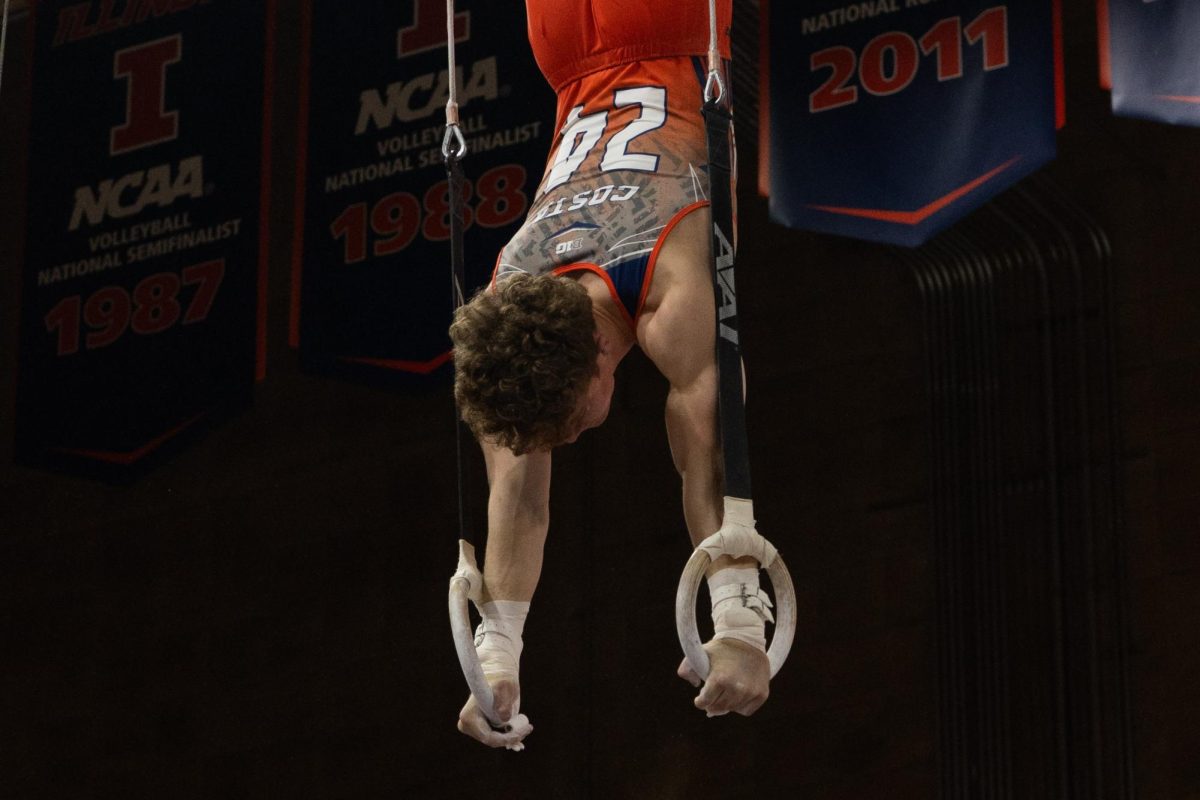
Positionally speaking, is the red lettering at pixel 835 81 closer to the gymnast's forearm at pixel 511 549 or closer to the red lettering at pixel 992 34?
the red lettering at pixel 992 34

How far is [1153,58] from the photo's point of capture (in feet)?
20.0

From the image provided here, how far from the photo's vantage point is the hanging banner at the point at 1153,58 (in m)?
6.02

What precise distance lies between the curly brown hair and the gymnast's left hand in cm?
52

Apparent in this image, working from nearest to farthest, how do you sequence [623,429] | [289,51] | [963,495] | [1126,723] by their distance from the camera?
1. [1126,723]
2. [963,495]
3. [623,429]
4. [289,51]

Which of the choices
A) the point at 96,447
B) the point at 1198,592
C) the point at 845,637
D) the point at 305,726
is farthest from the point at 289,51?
the point at 1198,592

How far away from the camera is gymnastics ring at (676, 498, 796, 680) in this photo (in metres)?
3.70

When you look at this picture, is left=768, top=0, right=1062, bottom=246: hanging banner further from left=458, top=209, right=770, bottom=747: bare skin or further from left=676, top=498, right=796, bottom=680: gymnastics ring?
left=676, top=498, right=796, bottom=680: gymnastics ring

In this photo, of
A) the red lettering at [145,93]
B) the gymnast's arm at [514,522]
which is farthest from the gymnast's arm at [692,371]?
the red lettering at [145,93]

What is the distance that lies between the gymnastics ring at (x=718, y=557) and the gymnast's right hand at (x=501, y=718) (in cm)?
42

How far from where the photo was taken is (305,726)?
8180 millimetres

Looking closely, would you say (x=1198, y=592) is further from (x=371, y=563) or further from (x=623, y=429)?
(x=371, y=563)

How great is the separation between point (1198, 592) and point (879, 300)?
1.61m

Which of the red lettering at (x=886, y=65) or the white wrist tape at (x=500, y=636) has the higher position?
the red lettering at (x=886, y=65)

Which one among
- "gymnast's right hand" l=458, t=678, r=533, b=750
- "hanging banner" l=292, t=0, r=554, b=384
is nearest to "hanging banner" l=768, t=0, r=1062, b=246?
"hanging banner" l=292, t=0, r=554, b=384
